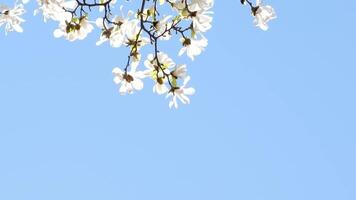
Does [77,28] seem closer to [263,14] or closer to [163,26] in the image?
[163,26]

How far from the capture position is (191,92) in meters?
5.34

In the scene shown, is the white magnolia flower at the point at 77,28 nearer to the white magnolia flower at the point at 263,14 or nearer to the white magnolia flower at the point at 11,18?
the white magnolia flower at the point at 11,18

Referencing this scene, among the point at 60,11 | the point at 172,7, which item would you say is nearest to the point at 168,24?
the point at 172,7

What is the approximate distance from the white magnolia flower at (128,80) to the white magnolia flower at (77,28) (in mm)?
405

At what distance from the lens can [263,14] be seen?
5461mm

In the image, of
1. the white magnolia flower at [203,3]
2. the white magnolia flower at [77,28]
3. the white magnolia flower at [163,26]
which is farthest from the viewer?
the white magnolia flower at [77,28]

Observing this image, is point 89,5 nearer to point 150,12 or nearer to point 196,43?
point 150,12

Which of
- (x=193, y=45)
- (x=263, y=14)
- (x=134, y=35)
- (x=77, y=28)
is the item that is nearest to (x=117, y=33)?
(x=134, y=35)

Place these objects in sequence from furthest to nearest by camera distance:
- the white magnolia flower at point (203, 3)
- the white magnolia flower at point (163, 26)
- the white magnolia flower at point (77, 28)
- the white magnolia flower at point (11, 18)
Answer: the white magnolia flower at point (11, 18) < the white magnolia flower at point (77, 28) < the white magnolia flower at point (163, 26) < the white magnolia flower at point (203, 3)

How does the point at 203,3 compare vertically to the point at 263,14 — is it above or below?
below

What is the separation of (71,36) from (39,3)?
1.17ft

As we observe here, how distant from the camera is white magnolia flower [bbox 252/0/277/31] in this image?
5457 millimetres

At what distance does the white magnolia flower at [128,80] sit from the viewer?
5.44 metres

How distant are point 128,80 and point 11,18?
1.38 meters
